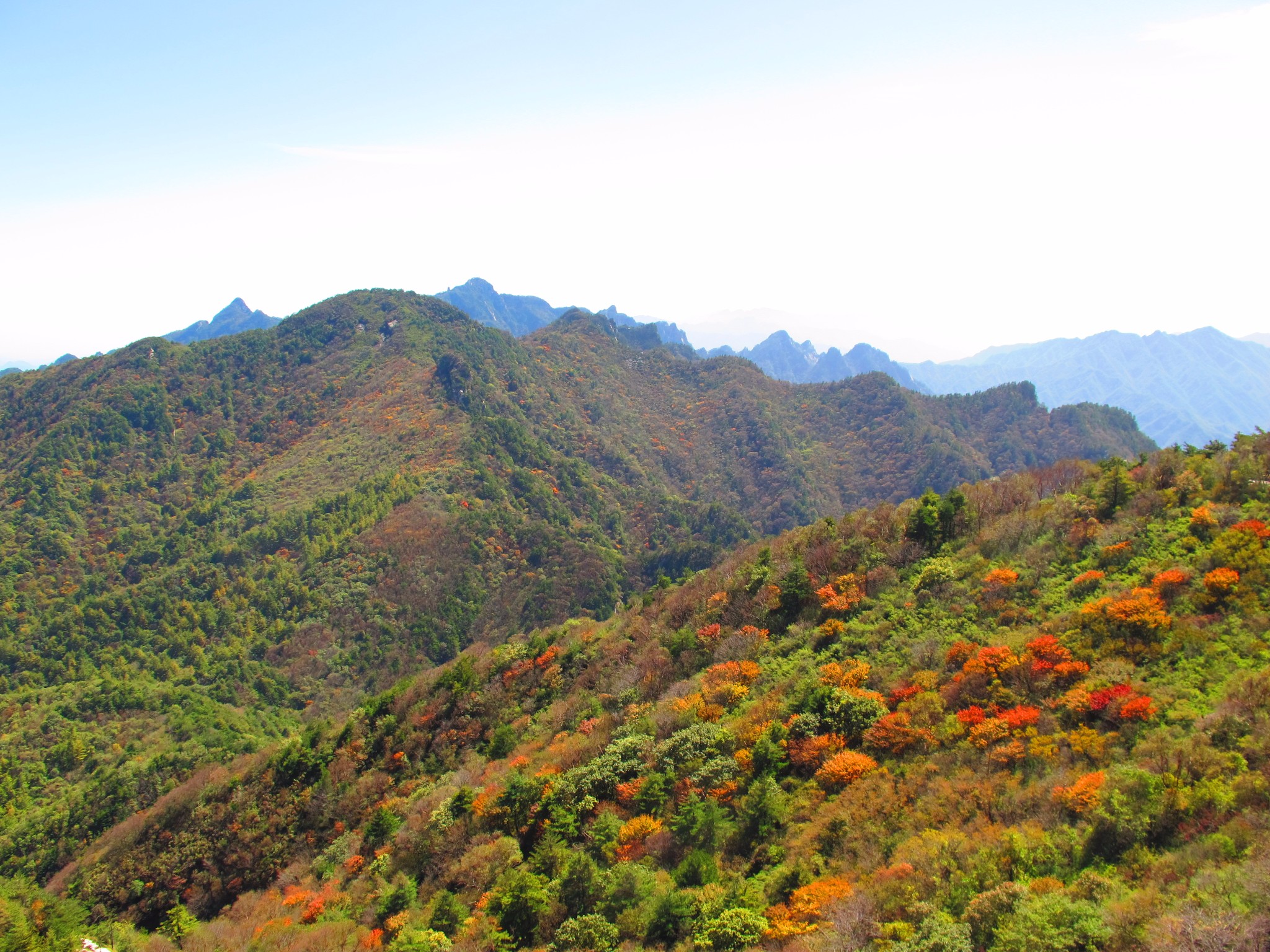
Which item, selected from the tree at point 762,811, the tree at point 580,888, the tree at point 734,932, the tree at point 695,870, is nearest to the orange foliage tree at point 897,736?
the tree at point 762,811

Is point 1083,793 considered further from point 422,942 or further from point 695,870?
point 422,942

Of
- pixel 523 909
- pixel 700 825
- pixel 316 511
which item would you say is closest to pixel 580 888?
pixel 523 909

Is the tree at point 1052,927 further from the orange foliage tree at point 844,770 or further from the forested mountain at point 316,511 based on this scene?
the forested mountain at point 316,511

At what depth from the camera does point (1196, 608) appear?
1928 cm

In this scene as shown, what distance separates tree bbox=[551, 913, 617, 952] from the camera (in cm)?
1542

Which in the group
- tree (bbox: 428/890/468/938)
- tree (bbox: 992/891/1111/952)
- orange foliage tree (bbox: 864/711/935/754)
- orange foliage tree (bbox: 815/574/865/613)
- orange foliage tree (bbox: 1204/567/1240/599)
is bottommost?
tree (bbox: 428/890/468/938)

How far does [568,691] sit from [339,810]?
15.5 metres

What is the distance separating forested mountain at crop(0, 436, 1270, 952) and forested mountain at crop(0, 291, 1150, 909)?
32735 millimetres

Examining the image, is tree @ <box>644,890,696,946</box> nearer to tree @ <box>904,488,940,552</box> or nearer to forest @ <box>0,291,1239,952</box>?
forest @ <box>0,291,1239,952</box>

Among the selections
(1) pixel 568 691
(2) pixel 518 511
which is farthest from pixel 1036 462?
(1) pixel 568 691

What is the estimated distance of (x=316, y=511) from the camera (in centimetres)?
10388

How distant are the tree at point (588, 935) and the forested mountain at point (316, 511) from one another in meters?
55.3

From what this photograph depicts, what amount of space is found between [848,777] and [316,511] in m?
105

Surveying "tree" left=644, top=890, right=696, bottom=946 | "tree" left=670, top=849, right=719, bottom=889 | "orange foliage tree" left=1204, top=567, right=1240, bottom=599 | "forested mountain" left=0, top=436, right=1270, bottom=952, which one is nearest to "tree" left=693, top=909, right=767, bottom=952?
"forested mountain" left=0, top=436, right=1270, bottom=952
